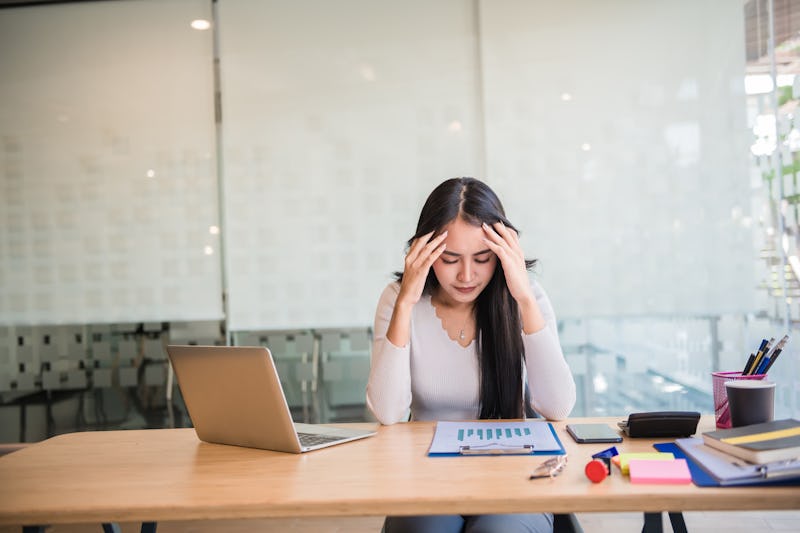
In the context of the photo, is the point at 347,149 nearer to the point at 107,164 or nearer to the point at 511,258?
the point at 107,164

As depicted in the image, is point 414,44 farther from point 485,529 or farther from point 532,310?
point 485,529

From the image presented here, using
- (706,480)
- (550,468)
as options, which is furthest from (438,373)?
(706,480)

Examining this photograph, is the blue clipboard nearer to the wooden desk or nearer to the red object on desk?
the wooden desk

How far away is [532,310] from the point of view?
5.99ft

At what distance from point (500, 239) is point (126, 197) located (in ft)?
8.91

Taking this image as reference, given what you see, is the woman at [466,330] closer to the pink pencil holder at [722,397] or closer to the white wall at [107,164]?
the pink pencil holder at [722,397]

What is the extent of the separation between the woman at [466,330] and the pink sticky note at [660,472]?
552 mm

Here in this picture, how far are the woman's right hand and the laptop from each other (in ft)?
Result: 1.31

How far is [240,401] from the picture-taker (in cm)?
149

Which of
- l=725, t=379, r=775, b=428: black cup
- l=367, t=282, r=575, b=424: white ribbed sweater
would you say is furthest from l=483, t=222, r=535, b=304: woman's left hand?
l=725, t=379, r=775, b=428: black cup

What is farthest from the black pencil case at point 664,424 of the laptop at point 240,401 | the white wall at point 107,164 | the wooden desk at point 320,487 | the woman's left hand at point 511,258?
the white wall at point 107,164

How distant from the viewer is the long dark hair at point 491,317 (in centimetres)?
192

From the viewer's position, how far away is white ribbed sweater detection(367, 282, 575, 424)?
1796 millimetres

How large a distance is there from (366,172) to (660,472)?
2.87 meters
